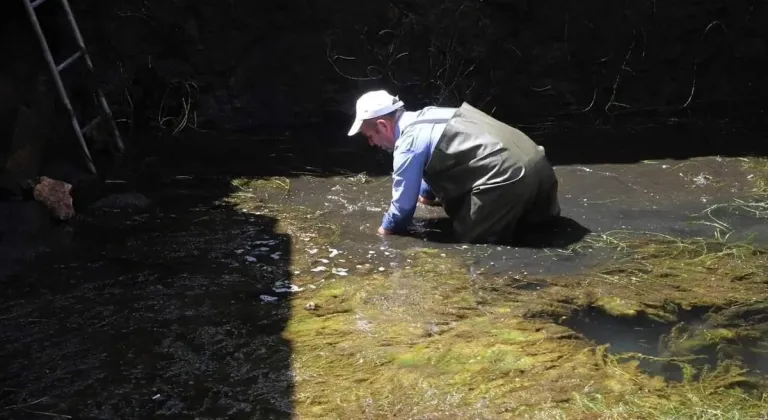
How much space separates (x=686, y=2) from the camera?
1011cm

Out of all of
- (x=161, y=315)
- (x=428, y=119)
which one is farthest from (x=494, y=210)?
(x=161, y=315)

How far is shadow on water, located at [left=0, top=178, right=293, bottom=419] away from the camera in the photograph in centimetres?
397

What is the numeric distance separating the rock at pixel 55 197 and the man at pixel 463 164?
2.40 metres

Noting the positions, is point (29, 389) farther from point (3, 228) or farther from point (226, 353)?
point (3, 228)

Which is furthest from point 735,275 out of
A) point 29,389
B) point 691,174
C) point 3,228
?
point 3,228

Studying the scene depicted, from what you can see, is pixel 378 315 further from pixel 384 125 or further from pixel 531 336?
pixel 384 125

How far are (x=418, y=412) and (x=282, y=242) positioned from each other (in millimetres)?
2469

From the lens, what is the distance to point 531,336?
446 centimetres

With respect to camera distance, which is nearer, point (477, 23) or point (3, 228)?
point (3, 228)

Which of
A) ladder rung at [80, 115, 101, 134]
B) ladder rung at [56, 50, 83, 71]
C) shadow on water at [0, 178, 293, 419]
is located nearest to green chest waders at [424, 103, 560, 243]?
shadow on water at [0, 178, 293, 419]

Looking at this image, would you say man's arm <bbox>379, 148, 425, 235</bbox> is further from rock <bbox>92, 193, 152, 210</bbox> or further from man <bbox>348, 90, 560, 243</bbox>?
rock <bbox>92, 193, 152, 210</bbox>

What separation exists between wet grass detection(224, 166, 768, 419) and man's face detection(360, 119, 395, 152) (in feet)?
2.62

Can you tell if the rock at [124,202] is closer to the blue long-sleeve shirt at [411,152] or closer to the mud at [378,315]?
the mud at [378,315]

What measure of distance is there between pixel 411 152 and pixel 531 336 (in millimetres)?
1701
